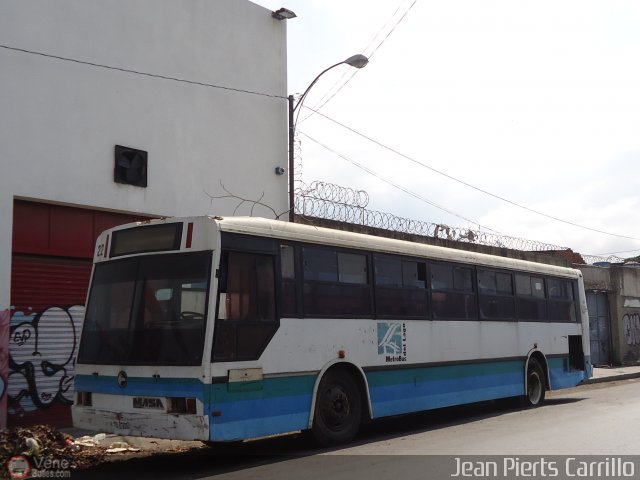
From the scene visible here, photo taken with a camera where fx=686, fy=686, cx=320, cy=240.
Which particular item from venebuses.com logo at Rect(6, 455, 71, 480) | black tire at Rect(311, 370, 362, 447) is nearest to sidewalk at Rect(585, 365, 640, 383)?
black tire at Rect(311, 370, 362, 447)

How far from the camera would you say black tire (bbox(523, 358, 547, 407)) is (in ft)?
45.1

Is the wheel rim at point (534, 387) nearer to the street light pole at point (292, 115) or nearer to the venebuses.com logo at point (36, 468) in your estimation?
the street light pole at point (292, 115)

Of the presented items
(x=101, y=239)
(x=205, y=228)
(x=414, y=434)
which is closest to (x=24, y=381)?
(x=101, y=239)

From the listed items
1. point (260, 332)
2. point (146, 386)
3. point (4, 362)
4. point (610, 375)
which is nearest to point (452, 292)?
point (260, 332)

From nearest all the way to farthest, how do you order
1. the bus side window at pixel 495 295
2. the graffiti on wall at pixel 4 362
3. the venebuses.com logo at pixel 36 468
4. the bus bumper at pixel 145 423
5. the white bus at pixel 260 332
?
the bus bumper at pixel 145 423 < the venebuses.com logo at pixel 36 468 < the white bus at pixel 260 332 < the graffiti on wall at pixel 4 362 < the bus side window at pixel 495 295

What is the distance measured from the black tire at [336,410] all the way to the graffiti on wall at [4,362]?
520 cm

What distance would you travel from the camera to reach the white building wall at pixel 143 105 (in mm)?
11289

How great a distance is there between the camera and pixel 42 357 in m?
11.6

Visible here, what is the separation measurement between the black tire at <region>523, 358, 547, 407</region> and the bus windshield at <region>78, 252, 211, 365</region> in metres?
8.40

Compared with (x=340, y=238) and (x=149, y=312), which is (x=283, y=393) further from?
(x=340, y=238)

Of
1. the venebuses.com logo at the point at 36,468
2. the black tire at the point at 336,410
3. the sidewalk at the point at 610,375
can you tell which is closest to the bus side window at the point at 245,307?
the black tire at the point at 336,410

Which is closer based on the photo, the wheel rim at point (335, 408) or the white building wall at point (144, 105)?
the wheel rim at point (335, 408)

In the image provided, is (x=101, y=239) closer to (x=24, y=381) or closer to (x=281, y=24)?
(x=24, y=381)

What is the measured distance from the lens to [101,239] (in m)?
8.95
